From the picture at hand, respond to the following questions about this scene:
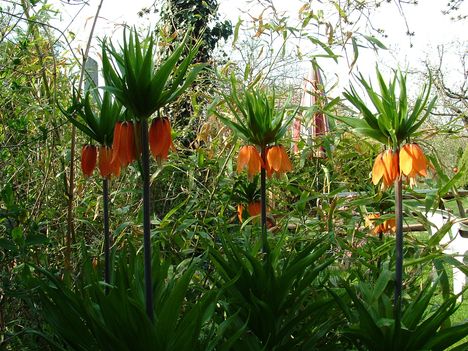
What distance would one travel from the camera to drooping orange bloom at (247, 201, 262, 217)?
2.61m

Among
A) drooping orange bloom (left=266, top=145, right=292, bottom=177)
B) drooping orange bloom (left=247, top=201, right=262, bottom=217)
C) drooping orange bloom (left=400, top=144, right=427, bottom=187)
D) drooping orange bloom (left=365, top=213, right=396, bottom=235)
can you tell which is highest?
drooping orange bloom (left=266, top=145, right=292, bottom=177)

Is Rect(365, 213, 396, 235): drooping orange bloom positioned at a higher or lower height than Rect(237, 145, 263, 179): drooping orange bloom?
lower

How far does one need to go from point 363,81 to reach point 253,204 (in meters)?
0.95

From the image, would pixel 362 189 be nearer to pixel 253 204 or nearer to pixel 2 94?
pixel 253 204

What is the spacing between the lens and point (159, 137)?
1.53m

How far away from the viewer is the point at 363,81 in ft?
6.12

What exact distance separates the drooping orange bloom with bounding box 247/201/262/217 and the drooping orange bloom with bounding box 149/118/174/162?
1123 mm

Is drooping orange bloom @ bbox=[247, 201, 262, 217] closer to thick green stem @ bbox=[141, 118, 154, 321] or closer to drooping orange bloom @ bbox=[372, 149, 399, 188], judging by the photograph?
drooping orange bloom @ bbox=[372, 149, 399, 188]

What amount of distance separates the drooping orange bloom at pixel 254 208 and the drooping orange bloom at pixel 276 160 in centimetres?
51

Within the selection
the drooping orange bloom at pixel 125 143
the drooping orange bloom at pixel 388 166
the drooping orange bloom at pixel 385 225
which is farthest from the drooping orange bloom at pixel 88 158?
the drooping orange bloom at pixel 385 225

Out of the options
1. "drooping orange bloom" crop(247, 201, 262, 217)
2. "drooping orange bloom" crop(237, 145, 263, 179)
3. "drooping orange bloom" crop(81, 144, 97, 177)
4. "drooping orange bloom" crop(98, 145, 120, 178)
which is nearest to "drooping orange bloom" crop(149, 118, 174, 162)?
"drooping orange bloom" crop(98, 145, 120, 178)

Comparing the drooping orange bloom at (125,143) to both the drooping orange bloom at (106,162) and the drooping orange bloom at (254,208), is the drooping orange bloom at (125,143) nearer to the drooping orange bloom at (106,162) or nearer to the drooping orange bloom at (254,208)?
the drooping orange bloom at (106,162)

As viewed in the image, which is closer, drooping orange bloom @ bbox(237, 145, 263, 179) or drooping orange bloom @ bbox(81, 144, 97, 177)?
drooping orange bloom @ bbox(81, 144, 97, 177)

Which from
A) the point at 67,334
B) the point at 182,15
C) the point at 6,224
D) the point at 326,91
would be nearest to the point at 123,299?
the point at 67,334
